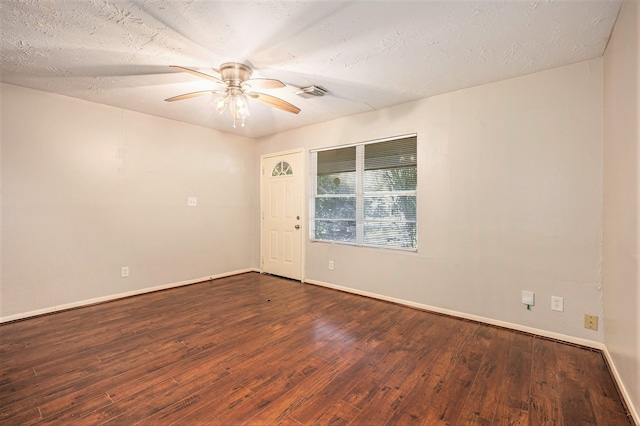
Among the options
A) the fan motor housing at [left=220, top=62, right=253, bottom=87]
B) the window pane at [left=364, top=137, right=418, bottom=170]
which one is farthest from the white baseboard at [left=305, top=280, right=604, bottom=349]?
the fan motor housing at [left=220, top=62, right=253, bottom=87]

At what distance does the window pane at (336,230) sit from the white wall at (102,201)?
1.64m

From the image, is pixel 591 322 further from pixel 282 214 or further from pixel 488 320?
pixel 282 214

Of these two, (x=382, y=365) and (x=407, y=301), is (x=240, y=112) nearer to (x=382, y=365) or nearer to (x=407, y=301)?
(x=382, y=365)

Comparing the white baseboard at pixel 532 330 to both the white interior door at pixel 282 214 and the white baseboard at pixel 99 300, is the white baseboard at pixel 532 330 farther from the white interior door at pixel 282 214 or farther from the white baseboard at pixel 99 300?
the white baseboard at pixel 99 300

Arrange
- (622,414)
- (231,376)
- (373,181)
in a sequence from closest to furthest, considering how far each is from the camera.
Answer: (622,414), (231,376), (373,181)

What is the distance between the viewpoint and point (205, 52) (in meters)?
2.38

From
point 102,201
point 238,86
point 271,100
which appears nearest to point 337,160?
point 271,100

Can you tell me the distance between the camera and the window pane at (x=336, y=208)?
4137mm

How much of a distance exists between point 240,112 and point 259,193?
8.92 feet

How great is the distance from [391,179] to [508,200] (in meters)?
1.32

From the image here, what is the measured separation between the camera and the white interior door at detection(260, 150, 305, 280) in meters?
4.69

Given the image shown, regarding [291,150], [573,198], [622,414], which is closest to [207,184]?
[291,150]

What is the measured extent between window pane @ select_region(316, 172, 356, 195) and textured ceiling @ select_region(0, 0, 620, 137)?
1.29 m

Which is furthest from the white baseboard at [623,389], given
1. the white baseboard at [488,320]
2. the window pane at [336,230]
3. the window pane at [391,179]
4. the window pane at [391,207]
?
the window pane at [336,230]
